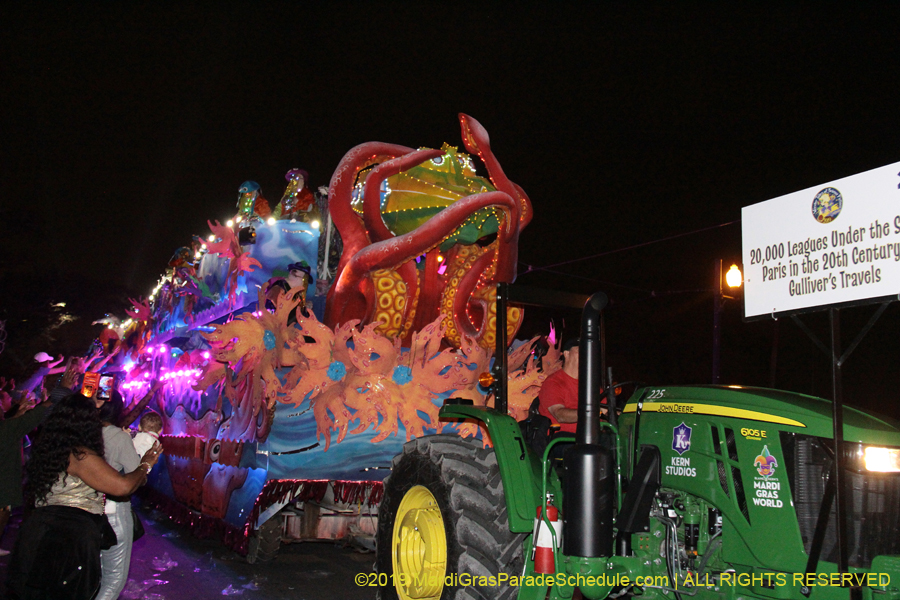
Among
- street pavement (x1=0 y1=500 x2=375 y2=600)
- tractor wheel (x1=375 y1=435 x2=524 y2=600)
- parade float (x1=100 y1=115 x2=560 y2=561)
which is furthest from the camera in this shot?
parade float (x1=100 y1=115 x2=560 y2=561)

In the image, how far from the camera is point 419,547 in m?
4.85

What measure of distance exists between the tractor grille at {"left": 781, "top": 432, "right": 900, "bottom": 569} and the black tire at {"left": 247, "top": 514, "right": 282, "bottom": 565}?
5.29 meters

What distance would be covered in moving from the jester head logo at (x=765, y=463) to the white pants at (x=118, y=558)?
421 cm

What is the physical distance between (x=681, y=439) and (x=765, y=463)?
1.57ft

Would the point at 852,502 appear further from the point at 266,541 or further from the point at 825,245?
the point at 266,541

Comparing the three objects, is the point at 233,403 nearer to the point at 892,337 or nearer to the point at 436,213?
the point at 436,213

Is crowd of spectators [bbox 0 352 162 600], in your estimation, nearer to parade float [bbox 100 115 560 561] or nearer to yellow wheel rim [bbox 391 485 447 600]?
yellow wheel rim [bbox 391 485 447 600]

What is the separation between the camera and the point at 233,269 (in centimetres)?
903

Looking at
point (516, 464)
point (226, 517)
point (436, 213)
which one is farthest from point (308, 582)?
point (436, 213)

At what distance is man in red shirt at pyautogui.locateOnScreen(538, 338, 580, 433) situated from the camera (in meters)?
4.38

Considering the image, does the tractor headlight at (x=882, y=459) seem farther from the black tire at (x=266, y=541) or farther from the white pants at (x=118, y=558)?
the black tire at (x=266, y=541)

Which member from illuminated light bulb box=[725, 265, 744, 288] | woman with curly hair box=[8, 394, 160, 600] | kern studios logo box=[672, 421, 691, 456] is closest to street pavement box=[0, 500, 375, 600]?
woman with curly hair box=[8, 394, 160, 600]

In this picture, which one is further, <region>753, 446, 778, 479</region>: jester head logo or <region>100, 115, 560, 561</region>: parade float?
<region>100, 115, 560, 561</region>: parade float

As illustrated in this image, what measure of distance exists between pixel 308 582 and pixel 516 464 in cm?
372
